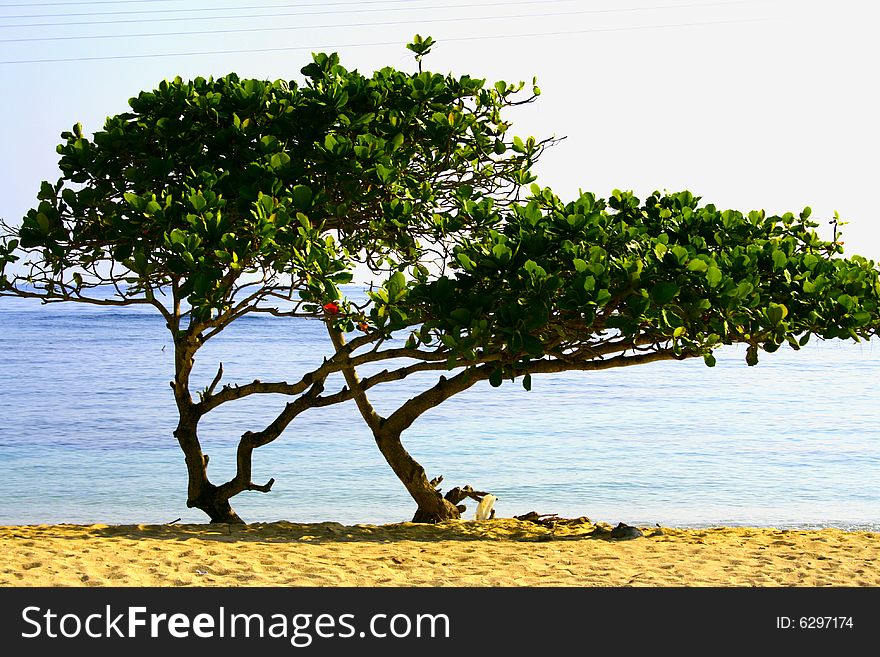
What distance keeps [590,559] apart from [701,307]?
1.81 m

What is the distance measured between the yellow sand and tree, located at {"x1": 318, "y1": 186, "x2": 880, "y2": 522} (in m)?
1.25

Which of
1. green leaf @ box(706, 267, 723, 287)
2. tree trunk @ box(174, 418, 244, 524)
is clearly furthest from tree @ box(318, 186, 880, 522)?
tree trunk @ box(174, 418, 244, 524)

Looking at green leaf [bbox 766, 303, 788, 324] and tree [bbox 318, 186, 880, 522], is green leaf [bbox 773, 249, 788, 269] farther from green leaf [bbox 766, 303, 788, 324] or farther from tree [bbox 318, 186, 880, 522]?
green leaf [bbox 766, 303, 788, 324]

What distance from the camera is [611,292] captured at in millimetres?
6496

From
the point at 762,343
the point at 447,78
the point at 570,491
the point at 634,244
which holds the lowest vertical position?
the point at 570,491

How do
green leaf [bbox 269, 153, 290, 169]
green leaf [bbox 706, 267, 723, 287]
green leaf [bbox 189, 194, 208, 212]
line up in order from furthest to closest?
green leaf [bbox 269, 153, 290, 169], green leaf [bbox 189, 194, 208, 212], green leaf [bbox 706, 267, 723, 287]

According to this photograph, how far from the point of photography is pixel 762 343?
22.7 feet

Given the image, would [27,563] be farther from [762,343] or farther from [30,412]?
[30,412]

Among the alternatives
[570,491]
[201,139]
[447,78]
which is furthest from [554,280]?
[570,491]

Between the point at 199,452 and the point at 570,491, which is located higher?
the point at 199,452

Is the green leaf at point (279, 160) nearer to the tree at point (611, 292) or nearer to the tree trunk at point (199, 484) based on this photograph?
the tree at point (611, 292)

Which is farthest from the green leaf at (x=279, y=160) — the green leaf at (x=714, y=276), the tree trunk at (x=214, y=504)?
the tree trunk at (x=214, y=504)

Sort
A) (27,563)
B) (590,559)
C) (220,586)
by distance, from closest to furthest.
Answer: (220,586) < (27,563) < (590,559)

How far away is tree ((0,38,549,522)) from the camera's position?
6965 millimetres
